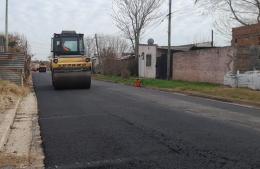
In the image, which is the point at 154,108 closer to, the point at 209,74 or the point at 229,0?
the point at 209,74

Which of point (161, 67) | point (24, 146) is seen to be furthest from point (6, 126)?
point (161, 67)

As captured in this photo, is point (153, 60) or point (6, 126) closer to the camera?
point (6, 126)

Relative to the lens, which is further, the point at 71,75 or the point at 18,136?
the point at 71,75

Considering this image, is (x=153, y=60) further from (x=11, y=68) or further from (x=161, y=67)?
→ (x=11, y=68)

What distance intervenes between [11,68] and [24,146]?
20.6m

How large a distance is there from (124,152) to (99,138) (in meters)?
1.75

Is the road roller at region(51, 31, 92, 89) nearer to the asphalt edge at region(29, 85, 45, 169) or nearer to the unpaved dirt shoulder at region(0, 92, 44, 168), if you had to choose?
the unpaved dirt shoulder at region(0, 92, 44, 168)

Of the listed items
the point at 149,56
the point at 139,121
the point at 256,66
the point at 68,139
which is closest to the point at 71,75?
the point at 256,66

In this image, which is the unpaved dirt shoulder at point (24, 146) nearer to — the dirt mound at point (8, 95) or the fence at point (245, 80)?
the dirt mound at point (8, 95)

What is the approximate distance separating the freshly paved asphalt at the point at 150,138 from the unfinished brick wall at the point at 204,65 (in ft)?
54.5

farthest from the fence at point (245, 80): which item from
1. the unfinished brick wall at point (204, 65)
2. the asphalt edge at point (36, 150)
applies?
the asphalt edge at point (36, 150)

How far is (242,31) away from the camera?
40.8 meters

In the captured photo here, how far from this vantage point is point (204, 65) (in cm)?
3781

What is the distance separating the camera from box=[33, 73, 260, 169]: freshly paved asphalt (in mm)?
8516
